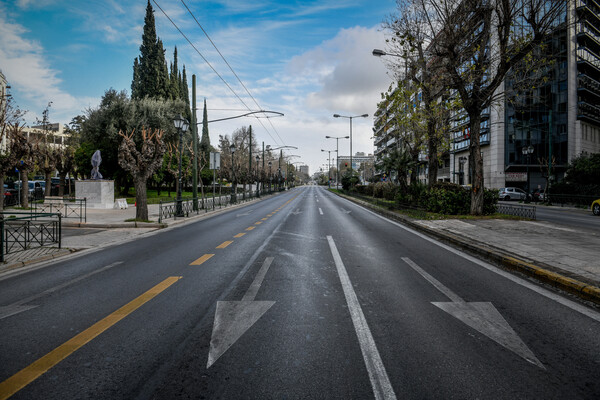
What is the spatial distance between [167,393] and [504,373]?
2.70 meters

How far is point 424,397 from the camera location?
2.39 metres

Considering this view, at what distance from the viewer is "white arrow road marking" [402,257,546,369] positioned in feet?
10.3

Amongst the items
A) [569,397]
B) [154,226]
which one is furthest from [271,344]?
[154,226]

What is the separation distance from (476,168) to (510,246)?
292 inches

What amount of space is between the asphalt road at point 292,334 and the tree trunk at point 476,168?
9.09 meters

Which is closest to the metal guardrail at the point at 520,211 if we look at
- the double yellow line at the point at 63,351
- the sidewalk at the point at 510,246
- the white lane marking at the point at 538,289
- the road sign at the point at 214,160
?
the sidewalk at the point at 510,246

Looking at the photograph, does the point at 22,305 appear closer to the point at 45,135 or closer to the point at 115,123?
the point at 115,123

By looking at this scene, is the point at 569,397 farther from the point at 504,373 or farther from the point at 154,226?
the point at 154,226

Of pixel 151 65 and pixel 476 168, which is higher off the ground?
pixel 151 65

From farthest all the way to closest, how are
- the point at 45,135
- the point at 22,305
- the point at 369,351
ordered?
1. the point at 45,135
2. the point at 22,305
3. the point at 369,351

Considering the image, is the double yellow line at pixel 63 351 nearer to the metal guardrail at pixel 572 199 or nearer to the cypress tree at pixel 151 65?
the metal guardrail at pixel 572 199

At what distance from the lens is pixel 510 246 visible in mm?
7812

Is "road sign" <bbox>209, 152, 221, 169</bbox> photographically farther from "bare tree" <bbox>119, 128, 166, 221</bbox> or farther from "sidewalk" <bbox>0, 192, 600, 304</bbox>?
"sidewalk" <bbox>0, 192, 600, 304</bbox>

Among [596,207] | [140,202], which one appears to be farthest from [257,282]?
[596,207]
